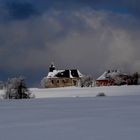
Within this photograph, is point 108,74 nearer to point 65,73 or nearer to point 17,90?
point 65,73

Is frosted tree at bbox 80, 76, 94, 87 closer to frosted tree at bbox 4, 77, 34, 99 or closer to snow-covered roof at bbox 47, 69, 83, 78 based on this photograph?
snow-covered roof at bbox 47, 69, 83, 78

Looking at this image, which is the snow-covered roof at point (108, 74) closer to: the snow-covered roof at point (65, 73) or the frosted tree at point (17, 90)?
the snow-covered roof at point (65, 73)

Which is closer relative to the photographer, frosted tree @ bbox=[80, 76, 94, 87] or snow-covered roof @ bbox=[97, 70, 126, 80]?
frosted tree @ bbox=[80, 76, 94, 87]

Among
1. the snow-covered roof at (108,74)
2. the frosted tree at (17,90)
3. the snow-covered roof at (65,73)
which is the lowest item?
the frosted tree at (17,90)

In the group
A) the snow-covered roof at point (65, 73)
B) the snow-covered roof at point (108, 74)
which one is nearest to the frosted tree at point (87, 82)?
the snow-covered roof at point (108, 74)

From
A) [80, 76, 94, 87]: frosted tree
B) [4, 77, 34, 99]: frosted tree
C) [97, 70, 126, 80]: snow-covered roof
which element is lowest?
[4, 77, 34, 99]: frosted tree

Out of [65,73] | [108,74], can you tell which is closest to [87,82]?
[108,74]

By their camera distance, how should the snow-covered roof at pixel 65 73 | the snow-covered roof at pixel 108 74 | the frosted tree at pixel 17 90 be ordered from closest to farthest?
the frosted tree at pixel 17 90
the snow-covered roof at pixel 108 74
the snow-covered roof at pixel 65 73

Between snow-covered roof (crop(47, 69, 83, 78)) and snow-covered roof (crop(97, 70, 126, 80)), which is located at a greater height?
snow-covered roof (crop(47, 69, 83, 78))

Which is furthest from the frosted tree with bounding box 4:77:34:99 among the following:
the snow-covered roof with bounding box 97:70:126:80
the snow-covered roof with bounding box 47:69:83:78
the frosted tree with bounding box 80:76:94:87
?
the snow-covered roof with bounding box 47:69:83:78

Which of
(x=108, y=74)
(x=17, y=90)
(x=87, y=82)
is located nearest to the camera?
(x=17, y=90)

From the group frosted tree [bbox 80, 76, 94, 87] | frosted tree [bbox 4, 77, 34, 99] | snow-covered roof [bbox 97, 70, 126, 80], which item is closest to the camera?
frosted tree [bbox 4, 77, 34, 99]

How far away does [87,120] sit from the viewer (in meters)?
10.6

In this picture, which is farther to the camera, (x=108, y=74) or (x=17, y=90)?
(x=108, y=74)
